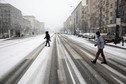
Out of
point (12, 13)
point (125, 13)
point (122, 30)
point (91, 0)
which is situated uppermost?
point (91, 0)

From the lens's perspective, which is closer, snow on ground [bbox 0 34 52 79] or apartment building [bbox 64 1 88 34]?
snow on ground [bbox 0 34 52 79]

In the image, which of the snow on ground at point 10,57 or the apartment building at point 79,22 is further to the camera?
the apartment building at point 79,22

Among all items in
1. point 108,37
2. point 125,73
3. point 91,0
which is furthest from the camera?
point 91,0

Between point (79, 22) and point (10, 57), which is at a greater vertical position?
point (79, 22)

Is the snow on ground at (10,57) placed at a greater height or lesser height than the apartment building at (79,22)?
lesser

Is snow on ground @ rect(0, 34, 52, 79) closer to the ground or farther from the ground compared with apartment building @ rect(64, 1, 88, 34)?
closer to the ground

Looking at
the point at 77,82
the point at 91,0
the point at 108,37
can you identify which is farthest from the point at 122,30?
the point at 77,82

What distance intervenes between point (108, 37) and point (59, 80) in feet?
67.4

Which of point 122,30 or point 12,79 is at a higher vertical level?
point 122,30

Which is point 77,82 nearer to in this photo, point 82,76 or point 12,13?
point 82,76

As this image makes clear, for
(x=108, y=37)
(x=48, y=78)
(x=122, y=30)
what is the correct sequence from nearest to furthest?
1. (x=48, y=78)
2. (x=108, y=37)
3. (x=122, y=30)

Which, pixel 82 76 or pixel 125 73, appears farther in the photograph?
pixel 125 73

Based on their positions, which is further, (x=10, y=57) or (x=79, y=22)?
(x=79, y=22)

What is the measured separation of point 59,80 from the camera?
200 inches
